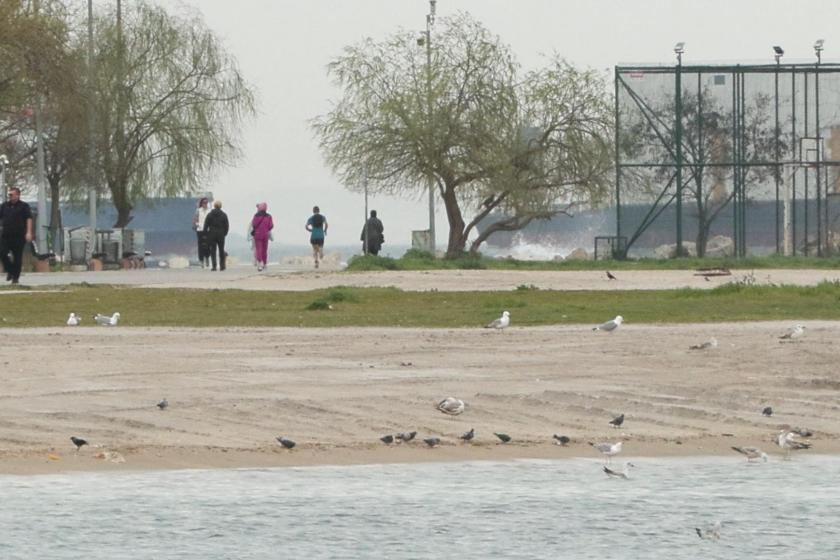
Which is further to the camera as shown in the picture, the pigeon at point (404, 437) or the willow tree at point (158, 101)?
the willow tree at point (158, 101)

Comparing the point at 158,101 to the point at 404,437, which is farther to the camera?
the point at 158,101

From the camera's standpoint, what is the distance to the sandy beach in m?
13.8

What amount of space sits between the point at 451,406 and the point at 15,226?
68.6ft

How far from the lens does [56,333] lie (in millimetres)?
21000

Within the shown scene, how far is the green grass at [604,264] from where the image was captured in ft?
141

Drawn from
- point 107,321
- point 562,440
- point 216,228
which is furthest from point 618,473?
point 216,228

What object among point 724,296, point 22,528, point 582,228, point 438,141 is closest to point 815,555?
point 22,528

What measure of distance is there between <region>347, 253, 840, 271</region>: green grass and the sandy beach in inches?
906

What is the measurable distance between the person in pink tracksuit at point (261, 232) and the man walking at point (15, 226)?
1062 centimetres

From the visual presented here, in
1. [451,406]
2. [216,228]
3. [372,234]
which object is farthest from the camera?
[372,234]

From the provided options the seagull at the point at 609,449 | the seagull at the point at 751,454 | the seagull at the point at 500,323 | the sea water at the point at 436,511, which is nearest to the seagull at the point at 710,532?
the sea water at the point at 436,511

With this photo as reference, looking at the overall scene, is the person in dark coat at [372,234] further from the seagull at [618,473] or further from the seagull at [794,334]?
the seagull at [618,473]

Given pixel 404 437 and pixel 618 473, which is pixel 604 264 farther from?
pixel 618 473

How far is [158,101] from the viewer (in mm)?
62906
